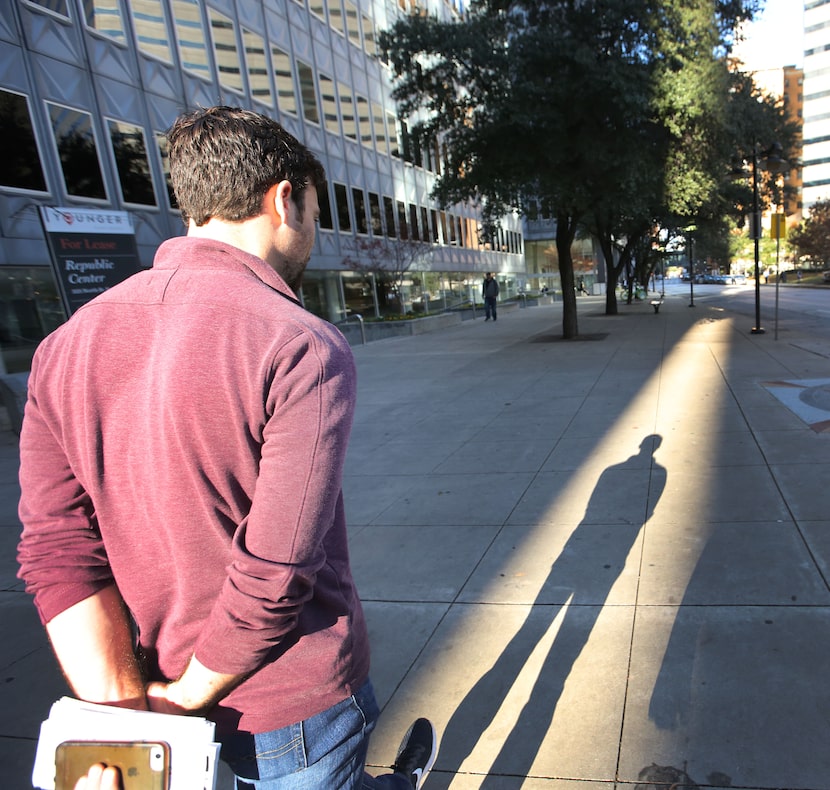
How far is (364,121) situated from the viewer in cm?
2706

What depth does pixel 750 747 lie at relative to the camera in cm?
219

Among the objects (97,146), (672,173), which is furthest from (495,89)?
(97,146)

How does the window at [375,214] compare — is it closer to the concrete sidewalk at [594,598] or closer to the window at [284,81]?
the window at [284,81]

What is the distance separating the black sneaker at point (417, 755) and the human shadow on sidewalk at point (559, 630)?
51cm

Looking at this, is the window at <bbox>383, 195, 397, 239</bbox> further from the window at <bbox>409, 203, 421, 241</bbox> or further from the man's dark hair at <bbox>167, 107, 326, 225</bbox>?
the man's dark hair at <bbox>167, 107, 326, 225</bbox>

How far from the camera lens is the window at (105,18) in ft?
48.8

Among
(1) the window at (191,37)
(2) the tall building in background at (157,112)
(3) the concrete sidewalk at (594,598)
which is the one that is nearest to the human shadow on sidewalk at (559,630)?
(3) the concrete sidewalk at (594,598)

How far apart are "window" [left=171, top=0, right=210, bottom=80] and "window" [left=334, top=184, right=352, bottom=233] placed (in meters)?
6.99

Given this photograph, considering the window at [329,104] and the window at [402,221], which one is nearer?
the window at [329,104]

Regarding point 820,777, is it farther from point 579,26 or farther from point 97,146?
point 97,146

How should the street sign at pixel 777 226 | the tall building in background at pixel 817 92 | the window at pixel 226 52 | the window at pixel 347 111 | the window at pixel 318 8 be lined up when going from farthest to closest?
1. the tall building in background at pixel 817 92
2. the window at pixel 347 111
3. the window at pixel 318 8
4. the window at pixel 226 52
5. the street sign at pixel 777 226

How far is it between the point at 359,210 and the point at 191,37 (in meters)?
9.68

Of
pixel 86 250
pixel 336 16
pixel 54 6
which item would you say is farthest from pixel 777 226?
pixel 336 16

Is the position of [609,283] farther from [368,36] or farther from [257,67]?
[257,67]
